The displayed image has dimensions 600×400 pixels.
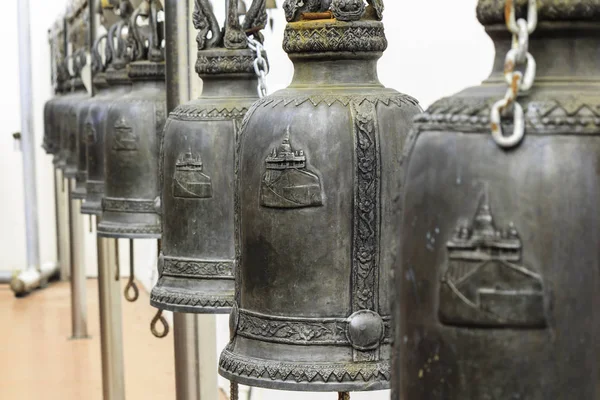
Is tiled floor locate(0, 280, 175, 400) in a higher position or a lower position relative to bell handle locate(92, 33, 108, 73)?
lower

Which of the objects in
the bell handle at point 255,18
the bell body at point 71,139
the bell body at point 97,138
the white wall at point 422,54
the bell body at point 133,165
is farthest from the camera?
the bell body at point 71,139

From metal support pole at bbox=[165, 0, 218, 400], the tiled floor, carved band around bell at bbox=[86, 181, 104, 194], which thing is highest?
carved band around bell at bbox=[86, 181, 104, 194]

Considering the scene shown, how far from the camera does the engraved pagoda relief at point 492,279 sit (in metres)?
1.08

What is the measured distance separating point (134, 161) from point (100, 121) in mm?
524

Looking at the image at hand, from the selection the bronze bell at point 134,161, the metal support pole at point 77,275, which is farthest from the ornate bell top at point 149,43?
the metal support pole at point 77,275

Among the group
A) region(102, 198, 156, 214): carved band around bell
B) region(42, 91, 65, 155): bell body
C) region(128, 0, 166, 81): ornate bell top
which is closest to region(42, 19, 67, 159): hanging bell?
region(42, 91, 65, 155): bell body

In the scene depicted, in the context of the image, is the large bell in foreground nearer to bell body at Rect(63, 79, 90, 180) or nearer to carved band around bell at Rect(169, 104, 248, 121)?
carved band around bell at Rect(169, 104, 248, 121)

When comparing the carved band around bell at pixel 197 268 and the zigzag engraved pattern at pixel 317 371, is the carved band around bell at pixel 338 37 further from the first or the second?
the carved band around bell at pixel 197 268

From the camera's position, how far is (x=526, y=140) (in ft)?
3.55

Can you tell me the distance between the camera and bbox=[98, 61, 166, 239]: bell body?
118 inches

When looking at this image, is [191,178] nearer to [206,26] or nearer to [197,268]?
[197,268]

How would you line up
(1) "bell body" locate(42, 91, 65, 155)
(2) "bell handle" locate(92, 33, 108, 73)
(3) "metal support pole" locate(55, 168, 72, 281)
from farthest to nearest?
(3) "metal support pole" locate(55, 168, 72, 281) → (1) "bell body" locate(42, 91, 65, 155) → (2) "bell handle" locate(92, 33, 108, 73)

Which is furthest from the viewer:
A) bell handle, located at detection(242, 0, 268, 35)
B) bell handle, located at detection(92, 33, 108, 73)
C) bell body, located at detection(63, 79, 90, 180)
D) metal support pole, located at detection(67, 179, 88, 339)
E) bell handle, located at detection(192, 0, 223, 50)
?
metal support pole, located at detection(67, 179, 88, 339)

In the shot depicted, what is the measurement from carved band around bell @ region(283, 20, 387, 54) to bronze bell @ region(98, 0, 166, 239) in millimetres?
1235
